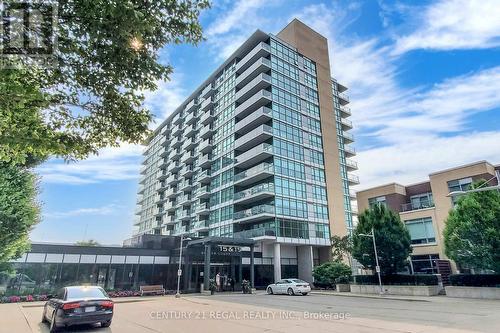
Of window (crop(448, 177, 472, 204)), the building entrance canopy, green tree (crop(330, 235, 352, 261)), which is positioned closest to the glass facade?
green tree (crop(330, 235, 352, 261))

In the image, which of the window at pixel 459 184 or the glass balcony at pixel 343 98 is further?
the glass balcony at pixel 343 98

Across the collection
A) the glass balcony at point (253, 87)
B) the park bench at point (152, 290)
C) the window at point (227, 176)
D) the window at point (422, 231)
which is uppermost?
the glass balcony at point (253, 87)

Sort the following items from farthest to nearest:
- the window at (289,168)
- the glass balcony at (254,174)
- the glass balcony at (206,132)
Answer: the glass balcony at (206,132)
the window at (289,168)
the glass balcony at (254,174)

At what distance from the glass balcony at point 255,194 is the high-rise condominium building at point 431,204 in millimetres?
13591

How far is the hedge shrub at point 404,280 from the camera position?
27.3m

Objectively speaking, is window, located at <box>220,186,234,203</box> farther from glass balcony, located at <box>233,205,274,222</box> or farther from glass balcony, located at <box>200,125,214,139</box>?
glass balcony, located at <box>200,125,214,139</box>

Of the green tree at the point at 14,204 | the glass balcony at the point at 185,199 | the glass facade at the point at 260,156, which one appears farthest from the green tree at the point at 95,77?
the glass balcony at the point at 185,199

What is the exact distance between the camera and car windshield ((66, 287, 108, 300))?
35.4 ft

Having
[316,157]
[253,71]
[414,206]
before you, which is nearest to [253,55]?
[253,71]

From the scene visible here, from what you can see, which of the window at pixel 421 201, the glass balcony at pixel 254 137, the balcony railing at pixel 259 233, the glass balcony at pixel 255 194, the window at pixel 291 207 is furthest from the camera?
the glass balcony at pixel 254 137

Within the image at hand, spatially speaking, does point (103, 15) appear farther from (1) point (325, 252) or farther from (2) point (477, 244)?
(1) point (325, 252)

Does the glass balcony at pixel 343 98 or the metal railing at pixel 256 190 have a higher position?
the glass balcony at pixel 343 98

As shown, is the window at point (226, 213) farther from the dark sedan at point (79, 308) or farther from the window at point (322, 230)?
the dark sedan at point (79, 308)

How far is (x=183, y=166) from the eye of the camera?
66312 millimetres
